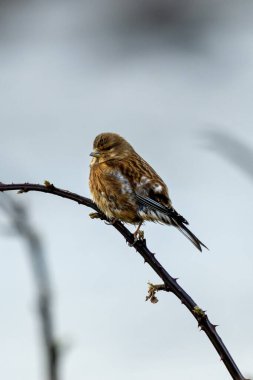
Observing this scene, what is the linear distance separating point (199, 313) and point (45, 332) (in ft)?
2.86

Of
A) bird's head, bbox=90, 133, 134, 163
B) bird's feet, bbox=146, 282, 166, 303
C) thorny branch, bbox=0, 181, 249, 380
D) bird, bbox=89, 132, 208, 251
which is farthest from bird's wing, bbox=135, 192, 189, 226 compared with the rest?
bird's feet, bbox=146, 282, 166, 303

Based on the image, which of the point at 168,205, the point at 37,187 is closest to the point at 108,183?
the point at 168,205

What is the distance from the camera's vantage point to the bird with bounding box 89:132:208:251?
165 inches

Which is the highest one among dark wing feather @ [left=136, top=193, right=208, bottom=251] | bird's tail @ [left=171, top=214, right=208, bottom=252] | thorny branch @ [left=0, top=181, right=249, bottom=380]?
dark wing feather @ [left=136, top=193, right=208, bottom=251]

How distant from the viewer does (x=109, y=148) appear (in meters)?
5.07

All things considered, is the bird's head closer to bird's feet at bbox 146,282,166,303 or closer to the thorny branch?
the thorny branch

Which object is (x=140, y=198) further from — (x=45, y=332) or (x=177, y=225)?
(x=45, y=332)

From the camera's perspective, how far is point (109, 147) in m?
5.07

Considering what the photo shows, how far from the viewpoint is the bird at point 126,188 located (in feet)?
13.7

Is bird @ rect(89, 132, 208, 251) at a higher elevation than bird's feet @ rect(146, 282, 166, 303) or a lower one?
higher

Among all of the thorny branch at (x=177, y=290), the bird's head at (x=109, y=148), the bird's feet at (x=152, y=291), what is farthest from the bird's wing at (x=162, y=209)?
the bird's feet at (x=152, y=291)

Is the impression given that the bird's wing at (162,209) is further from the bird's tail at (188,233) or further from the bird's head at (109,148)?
the bird's head at (109,148)

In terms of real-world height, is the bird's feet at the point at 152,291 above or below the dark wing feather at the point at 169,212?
below

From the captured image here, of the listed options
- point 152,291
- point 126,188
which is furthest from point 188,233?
point 152,291
